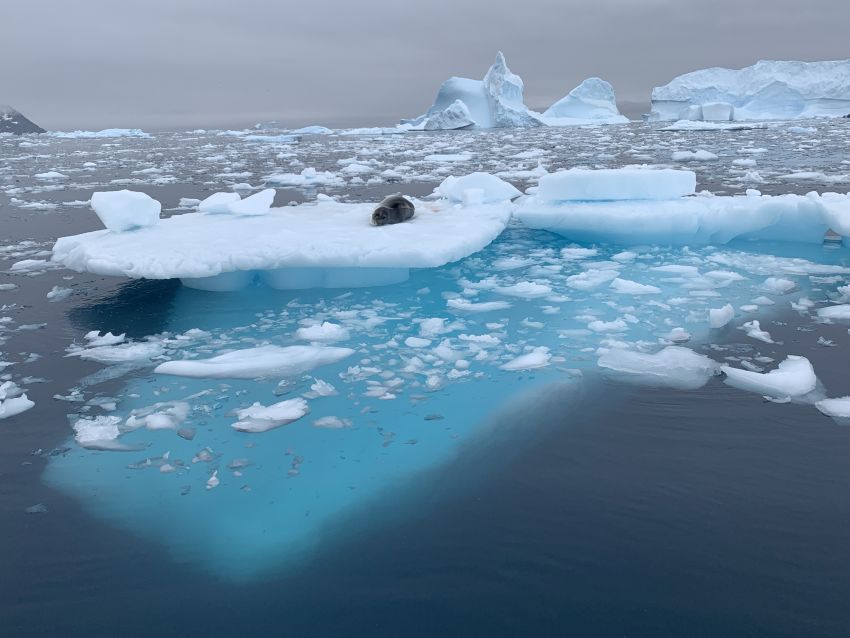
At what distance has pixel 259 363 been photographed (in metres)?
4.27

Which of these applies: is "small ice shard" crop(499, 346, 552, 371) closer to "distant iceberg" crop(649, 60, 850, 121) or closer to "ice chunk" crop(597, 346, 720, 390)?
"ice chunk" crop(597, 346, 720, 390)

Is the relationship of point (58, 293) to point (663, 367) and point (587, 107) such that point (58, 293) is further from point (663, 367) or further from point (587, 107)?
point (587, 107)

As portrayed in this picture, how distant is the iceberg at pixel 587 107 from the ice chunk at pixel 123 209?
151 ft

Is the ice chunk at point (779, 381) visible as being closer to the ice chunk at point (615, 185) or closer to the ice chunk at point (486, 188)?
the ice chunk at point (615, 185)

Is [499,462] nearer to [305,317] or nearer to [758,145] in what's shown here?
[305,317]

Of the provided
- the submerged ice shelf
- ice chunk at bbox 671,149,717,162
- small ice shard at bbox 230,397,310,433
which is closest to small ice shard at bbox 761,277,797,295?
the submerged ice shelf

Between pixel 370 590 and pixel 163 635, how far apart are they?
71 cm

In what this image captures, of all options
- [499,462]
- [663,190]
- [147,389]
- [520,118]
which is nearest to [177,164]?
[663,190]

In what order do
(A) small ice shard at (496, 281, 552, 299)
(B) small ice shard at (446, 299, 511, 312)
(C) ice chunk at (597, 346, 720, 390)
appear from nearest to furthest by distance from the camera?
(C) ice chunk at (597, 346, 720, 390) → (B) small ice shard at (446, 299, 511, 312) → (A) small ice shard at (496, 281, 552, 299)

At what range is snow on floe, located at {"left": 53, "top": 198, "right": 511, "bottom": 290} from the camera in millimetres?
5539

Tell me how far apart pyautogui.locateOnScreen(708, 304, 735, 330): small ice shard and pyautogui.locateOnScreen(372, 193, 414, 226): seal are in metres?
3.40

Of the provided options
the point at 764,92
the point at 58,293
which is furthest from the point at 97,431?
the point at 764,92

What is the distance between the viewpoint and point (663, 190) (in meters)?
8.04

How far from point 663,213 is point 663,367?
3.71 meters
